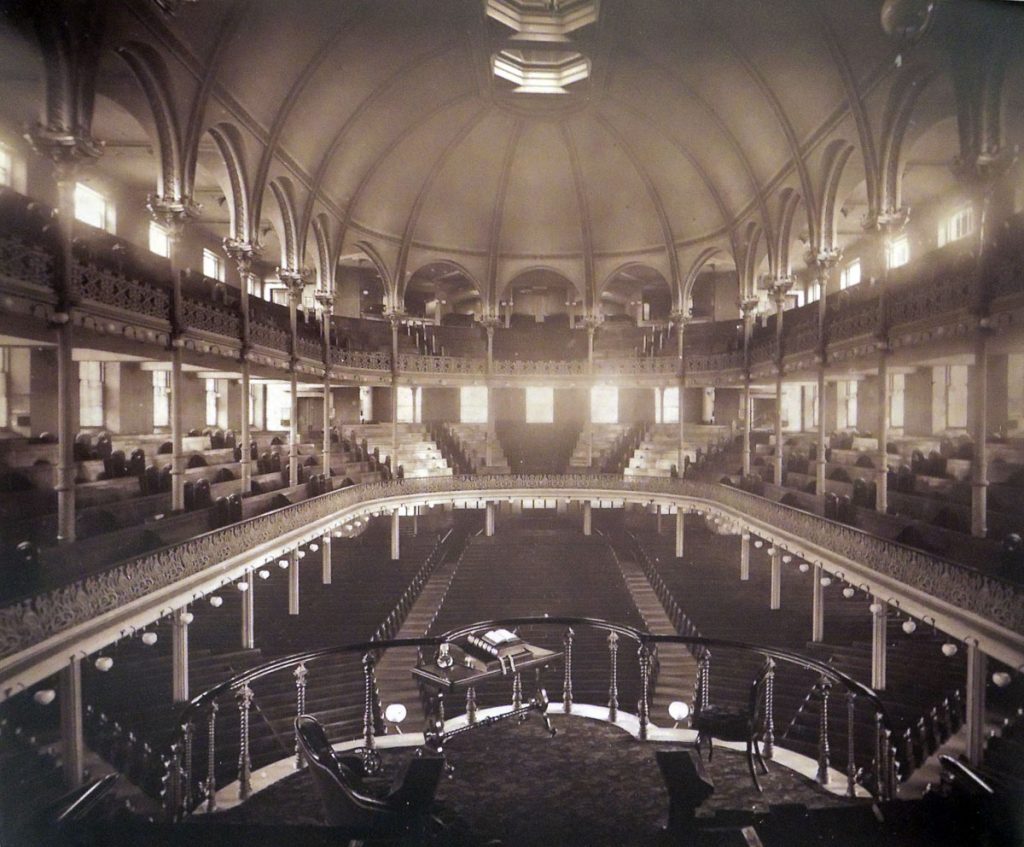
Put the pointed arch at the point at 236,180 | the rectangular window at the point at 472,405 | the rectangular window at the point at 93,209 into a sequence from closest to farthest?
the pointed arch at the point at 236,180 → the rectangular window at the point at 93,209 → the rectangular window at the point at 472,405

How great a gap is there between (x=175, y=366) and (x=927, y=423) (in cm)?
2347

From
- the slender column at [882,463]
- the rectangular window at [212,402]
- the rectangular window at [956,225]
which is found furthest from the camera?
the rectangular window at [212,402]

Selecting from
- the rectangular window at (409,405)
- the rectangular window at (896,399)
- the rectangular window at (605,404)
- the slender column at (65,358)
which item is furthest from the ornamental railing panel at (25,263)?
the rectangular window at (896,399)

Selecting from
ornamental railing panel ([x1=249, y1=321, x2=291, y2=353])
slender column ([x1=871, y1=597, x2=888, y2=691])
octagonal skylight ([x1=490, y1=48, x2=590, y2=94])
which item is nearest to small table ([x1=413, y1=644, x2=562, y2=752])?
slender column ([x1=871, y1=597, x2=888, y2=691])

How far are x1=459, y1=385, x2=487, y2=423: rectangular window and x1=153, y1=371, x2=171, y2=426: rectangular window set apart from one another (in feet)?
43.4

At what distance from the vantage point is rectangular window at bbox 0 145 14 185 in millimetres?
13820

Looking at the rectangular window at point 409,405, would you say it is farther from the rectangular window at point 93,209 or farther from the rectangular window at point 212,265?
the rectangular window at point 93,209

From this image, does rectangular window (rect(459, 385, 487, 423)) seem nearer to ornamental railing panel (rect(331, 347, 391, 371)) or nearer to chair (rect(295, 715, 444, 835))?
ornamental railing panel (rect(331, 347, 391, 371))

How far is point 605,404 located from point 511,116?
1404 centimetres

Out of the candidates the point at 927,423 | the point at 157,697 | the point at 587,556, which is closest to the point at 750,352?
the point at 927,423

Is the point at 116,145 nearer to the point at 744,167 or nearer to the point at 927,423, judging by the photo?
the point at 744,167

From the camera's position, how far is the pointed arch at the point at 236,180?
1549 centimetres

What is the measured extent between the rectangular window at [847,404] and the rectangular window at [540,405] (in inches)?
510

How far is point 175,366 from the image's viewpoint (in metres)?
14.0
